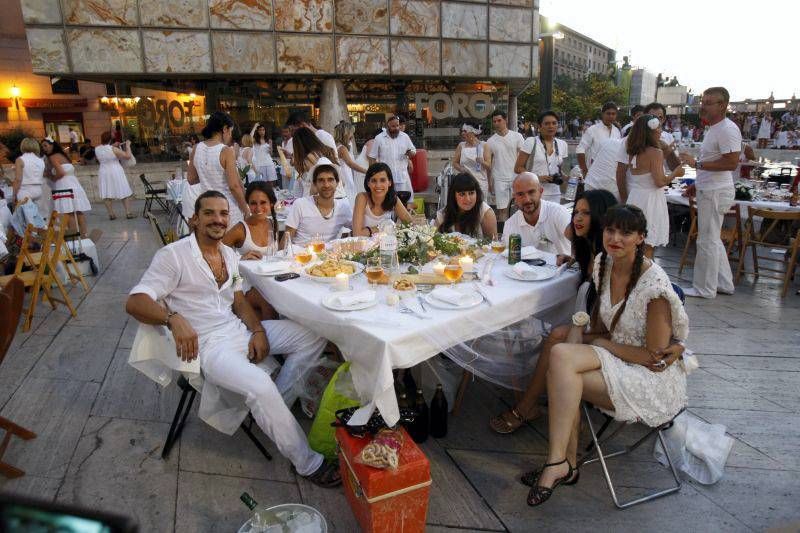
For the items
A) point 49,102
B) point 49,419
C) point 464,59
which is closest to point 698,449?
point 49,419

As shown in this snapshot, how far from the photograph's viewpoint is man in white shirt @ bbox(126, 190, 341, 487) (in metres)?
2.46

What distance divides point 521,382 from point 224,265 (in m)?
1.90

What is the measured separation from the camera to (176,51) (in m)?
11.3

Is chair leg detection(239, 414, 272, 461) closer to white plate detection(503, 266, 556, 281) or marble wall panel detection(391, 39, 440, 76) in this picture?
white plate detection(503, 266, 556, 281)

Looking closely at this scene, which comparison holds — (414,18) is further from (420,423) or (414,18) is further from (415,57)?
(420,423)

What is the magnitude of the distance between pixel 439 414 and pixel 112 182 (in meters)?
9.34

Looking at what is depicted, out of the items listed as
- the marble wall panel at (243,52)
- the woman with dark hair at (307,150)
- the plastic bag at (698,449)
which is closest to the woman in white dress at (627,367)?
the plastic bag at (698,449)

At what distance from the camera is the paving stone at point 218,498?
2273 millimetres

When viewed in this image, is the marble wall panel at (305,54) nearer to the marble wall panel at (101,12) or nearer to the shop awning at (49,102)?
the marble wall panel at (101,12)

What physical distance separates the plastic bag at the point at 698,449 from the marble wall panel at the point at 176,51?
39.2ft

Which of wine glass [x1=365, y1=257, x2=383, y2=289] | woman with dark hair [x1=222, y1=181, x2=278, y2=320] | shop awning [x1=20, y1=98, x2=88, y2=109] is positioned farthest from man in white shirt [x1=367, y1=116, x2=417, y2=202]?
shop awning [x1=20, y1=98, x2=88, y2=109]

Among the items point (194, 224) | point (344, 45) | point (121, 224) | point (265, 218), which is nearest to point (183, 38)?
point (344, 45)

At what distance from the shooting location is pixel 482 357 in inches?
106

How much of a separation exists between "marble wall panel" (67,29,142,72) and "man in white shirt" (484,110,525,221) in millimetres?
8685
